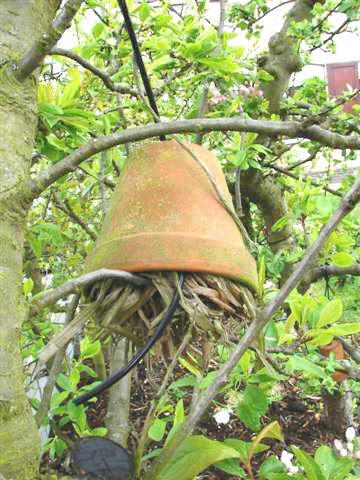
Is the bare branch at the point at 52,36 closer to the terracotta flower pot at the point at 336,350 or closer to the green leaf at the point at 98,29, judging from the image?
the green leaf at the point at 98,29

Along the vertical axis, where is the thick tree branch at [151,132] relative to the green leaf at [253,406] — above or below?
above

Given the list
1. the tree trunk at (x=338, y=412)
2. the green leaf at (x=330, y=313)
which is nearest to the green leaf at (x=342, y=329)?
the green leaf at (x=330, y=313)

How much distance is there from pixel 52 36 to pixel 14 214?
0.22 meters

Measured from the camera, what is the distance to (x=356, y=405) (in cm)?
261

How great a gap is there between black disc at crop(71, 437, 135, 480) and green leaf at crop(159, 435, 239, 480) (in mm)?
52

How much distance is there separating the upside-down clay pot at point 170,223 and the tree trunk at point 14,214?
127 mm

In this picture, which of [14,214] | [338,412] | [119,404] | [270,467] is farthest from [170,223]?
[338,412]

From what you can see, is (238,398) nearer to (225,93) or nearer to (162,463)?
(162,463)

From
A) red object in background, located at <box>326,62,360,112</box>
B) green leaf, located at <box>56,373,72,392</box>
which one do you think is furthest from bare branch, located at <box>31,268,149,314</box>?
red object in background, located at <box>326,62,360,112</box>

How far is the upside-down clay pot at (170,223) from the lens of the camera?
0.69 metres

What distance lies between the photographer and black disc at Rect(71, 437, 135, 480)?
697 millimetres

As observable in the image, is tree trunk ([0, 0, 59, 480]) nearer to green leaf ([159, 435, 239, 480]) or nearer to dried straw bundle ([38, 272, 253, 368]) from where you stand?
dried straw bundle ([38, 272, 253, 368])

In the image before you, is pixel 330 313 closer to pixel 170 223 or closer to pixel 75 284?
pixel 170 223

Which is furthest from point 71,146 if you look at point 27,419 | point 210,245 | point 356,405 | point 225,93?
point 356,405
